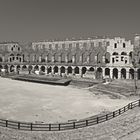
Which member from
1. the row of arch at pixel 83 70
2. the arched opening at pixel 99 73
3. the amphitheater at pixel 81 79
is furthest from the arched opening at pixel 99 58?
the row of arch at pixel 83 70

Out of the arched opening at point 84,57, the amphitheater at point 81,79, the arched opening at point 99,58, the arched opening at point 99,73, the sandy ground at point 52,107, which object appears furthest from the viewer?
the arched opening at point 84,57

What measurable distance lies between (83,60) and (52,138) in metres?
58.6

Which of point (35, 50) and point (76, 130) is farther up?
point (35, 50)

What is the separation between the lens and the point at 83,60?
76812mm

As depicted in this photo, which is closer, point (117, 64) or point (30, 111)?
point (30, 111)

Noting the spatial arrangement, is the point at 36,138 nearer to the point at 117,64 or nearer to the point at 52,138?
the point at 52,138

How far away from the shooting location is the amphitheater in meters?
20.8

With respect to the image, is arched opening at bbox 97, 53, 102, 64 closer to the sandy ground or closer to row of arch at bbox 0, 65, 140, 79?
row of arch at bbox 0, 65, 140, 79

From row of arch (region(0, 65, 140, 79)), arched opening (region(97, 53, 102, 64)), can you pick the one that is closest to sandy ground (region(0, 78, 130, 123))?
row of arch (region(0, 65, 140, 79))

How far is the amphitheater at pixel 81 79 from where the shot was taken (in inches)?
818

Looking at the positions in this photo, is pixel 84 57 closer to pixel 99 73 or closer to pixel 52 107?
pixel 99 73

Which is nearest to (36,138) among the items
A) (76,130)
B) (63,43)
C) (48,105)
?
(76,130)

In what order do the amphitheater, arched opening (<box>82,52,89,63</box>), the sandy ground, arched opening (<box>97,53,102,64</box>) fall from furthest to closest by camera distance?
arched opening (<box>82,52,89,63</box>) < arched opening (<box>97,53,102,64</box>) < the sandy ground < the amphitheater

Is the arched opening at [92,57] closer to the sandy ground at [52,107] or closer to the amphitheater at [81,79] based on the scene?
the amphitheater at [81,79]
